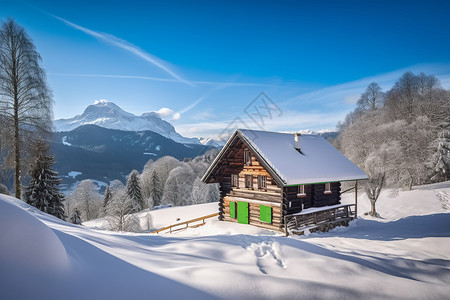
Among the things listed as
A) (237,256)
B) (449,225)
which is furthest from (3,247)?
(449,225)

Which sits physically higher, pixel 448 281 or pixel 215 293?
pixel 215 293

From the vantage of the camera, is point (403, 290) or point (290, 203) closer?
point (403, 290)

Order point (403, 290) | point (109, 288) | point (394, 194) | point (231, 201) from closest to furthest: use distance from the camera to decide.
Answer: point (109, 288)
point (403, 290)
point (231, 201)
point (394, 194)

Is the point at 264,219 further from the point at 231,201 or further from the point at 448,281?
the point at 448,281

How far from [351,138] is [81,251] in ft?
111

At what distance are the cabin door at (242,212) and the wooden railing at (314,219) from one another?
3383 millimetres

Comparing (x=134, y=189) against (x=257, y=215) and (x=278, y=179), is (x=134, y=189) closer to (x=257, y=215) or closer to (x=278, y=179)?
(x=257, y=215)

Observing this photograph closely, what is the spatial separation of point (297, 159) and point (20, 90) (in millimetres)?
18806

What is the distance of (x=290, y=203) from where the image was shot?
15.7 m

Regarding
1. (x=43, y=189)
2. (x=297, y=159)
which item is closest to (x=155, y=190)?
(x=43, y=189)

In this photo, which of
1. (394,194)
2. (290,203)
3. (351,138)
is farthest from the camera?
(351,138)

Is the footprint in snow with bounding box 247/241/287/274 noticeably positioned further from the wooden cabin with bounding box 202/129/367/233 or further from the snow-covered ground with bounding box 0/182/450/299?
the wooden cabin with bounding box 202/129/367/233

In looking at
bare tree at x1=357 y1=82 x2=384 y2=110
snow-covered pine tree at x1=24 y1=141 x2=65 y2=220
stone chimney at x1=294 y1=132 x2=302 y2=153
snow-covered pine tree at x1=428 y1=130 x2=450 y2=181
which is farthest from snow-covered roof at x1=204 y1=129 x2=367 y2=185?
bare tree at x1=357 y1=82 x2=384 y2=110

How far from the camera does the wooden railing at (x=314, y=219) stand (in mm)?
15126
